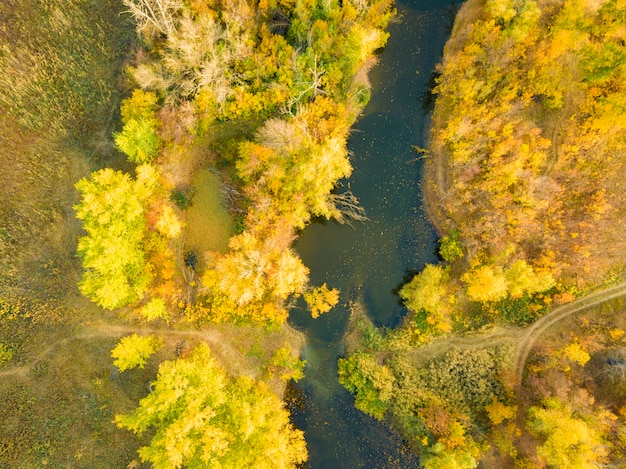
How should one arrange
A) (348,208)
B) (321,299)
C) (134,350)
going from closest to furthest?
(134,350)
(321,299)
(348,208)

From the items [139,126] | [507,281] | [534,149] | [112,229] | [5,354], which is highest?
[534,149]

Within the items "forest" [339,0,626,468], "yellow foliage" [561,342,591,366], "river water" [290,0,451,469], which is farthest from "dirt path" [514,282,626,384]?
"river water" [290,0,451,469]

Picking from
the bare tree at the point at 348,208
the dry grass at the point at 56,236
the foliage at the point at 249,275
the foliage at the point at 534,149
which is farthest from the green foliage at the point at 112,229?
the foliage at the point at 534,149

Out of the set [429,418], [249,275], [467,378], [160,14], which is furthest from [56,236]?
[467,378]

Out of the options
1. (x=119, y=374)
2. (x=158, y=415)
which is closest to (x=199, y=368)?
(x=158, y=415)

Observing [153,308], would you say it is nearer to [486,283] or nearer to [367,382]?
[367,382]
